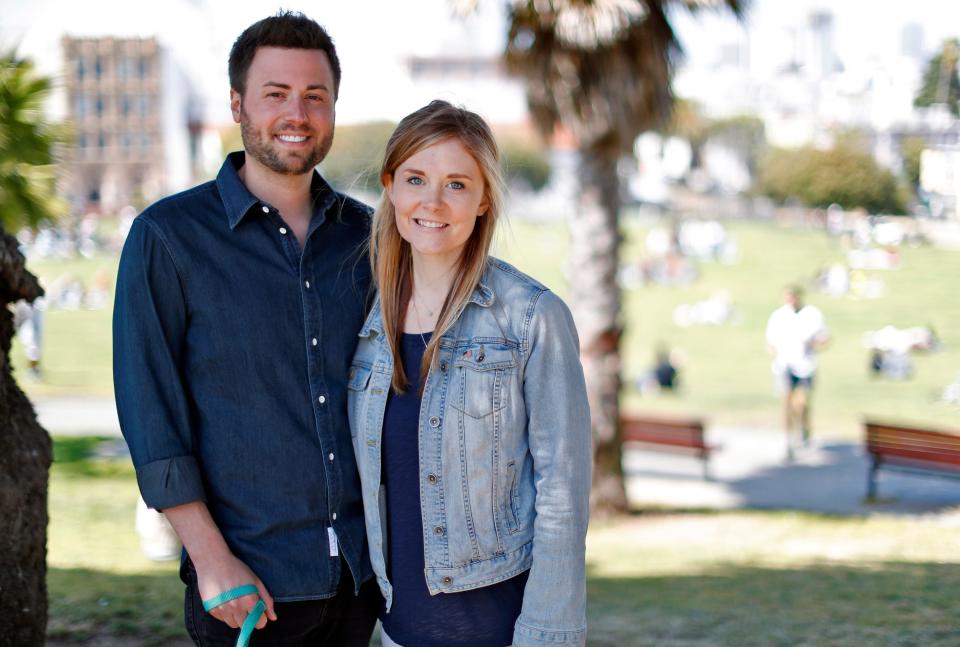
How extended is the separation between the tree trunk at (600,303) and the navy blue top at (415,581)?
6992 millimetres

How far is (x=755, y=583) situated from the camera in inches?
251

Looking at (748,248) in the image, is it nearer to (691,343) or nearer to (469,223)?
(691,343)

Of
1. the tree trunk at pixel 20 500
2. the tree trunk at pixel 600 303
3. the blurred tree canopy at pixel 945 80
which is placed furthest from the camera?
the tree trunk at pixel 600 303

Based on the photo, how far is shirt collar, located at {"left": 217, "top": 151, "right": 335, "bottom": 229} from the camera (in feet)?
7.48

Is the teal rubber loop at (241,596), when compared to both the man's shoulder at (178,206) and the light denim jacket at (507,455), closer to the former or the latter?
the light denim jacket at (507,455)

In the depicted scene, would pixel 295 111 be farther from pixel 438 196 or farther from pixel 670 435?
pixel 670 435

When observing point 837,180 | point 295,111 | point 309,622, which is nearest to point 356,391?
point 309,622

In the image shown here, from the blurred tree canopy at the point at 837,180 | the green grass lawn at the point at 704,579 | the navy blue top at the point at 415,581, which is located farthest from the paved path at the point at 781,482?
the navy blue top at the point at 415,581

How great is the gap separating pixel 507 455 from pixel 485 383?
0.54 feet

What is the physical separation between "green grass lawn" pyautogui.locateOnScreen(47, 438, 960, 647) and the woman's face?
3.03m

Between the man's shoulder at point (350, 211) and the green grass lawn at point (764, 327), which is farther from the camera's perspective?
the green grass lawn at point (764, 327)

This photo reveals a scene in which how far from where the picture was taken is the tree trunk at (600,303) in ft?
29.9

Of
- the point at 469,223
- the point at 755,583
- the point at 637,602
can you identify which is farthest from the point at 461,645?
the point at 755,583

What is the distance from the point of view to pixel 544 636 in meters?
2.08
